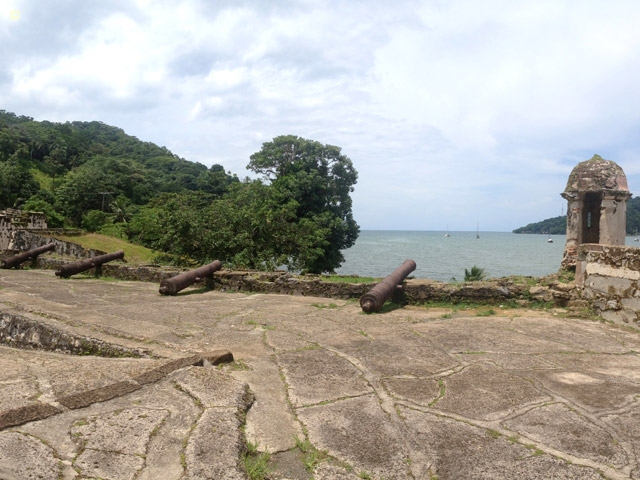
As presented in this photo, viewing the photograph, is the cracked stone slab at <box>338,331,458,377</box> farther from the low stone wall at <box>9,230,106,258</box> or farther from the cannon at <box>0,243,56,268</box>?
the low stone wall at <box>9,230,106,258</box>

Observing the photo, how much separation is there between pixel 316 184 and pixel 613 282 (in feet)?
64.8

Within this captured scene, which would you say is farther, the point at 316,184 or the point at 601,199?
the point at 316,184

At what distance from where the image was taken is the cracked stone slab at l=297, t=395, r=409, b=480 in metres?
2.54

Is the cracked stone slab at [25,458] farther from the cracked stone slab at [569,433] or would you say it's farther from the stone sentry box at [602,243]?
the stone sentry box at [602,243]

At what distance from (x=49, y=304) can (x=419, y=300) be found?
5979mm

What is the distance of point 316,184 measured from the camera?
997 inches

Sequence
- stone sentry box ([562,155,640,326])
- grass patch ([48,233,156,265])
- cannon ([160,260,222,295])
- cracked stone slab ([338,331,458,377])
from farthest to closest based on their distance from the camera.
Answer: grass patch ([48,233,156,265]) → cannon ([160,260,222,295]) → stone sentry box ([562,155,640,326]) → cracked stone slab ([338,331,458,377])

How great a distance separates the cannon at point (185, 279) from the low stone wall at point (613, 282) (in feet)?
23.0

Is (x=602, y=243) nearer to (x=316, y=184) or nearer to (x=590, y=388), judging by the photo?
(x=590, y=388)

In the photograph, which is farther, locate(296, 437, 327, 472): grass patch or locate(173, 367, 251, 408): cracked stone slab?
locate(173, 367, 251, 408): cracked stone slab

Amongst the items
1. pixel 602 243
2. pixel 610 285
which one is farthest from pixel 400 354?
pixel 602 243

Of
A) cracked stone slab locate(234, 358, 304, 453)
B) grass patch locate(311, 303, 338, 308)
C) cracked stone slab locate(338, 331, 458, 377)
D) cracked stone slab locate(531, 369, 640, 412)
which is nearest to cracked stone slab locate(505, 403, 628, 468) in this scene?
cracked stone slab locate(531, 369, 640, 412)

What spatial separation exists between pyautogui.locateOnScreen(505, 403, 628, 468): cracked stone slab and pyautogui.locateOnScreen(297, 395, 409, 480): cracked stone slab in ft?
2.83

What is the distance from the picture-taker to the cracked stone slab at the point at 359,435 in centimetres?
254
